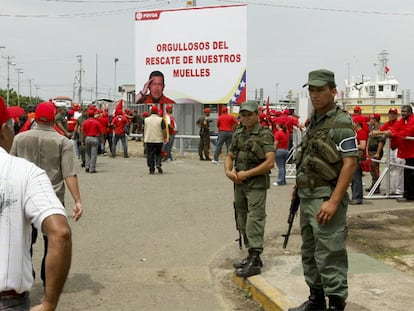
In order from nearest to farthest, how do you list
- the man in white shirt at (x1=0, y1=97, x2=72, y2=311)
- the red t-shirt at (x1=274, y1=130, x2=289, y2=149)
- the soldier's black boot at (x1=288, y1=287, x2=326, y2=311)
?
the man in white shirt at (x1=0, y1=97, x2=72, y2=311) → the soldier's black boot at (x1=288, y1=287, x2=326, y2=311) → the red t-shirt at (x1=274, y1=130, x2=289, y2=149)

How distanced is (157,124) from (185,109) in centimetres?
781

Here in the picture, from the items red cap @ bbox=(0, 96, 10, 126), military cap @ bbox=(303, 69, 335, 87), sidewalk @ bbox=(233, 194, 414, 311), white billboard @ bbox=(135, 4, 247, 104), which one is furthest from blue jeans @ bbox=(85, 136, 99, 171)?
red cap @ bbox=(0, 96, 10, 126)

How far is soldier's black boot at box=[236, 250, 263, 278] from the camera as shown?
579cm

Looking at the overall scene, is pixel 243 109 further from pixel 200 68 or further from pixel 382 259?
pixel 200 68

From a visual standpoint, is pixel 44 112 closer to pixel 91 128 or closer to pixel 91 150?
pixel 91 150

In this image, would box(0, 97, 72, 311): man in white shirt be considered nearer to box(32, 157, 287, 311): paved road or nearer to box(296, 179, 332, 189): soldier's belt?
box(296, 179, 332, 189): soldier's belt

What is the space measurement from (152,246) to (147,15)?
15801mm

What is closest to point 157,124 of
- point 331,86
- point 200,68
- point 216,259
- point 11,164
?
point 200,68

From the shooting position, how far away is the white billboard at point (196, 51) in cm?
2066

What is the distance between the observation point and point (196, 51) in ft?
69.6

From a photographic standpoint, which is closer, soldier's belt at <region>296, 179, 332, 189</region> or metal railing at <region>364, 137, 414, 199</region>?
soldier's belt at <region>296, 179, 332, 189</region>

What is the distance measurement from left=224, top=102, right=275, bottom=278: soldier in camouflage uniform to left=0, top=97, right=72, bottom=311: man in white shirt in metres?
3.78

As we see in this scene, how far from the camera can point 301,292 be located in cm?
519

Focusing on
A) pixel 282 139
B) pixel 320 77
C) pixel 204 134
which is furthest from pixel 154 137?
pixel 320 77
